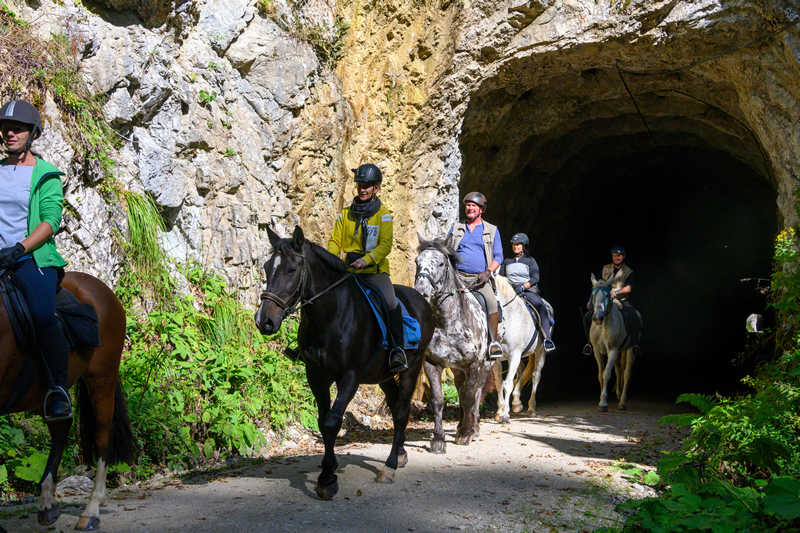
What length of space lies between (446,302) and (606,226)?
637 inches

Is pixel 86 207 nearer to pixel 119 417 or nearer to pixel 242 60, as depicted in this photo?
pixel 119 417

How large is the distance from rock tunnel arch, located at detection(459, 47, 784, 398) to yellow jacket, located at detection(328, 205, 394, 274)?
6929 millimetres

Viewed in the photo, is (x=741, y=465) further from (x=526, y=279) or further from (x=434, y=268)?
(x=526, y=279)

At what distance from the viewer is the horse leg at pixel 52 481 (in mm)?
4379

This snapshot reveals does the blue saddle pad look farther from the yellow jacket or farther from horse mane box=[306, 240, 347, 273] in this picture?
horse mane box=[306, 240, 347, 273]

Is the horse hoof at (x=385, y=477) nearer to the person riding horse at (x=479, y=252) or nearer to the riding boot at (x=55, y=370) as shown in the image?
the riding boot at (x=55, y=370)

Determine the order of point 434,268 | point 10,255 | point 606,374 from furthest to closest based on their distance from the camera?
point 606,374 → point 434,268 → point 10,255

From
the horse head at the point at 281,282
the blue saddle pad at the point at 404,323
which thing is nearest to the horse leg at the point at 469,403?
the blue saddle pad at the point at 404,323

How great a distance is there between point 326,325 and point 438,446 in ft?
9.01

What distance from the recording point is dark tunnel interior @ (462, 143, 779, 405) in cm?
1766

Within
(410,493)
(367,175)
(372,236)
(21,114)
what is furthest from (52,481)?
(367,175)

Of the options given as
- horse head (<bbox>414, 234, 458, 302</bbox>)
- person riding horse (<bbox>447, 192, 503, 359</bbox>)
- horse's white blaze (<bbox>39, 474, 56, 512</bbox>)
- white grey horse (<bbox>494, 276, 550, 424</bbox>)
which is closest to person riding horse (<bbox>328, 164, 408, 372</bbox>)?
horse head (<bbox>414, 234, 458, 302</bbox>)

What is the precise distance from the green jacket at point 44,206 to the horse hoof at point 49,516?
1.73 meters

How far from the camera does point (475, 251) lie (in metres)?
9.16
